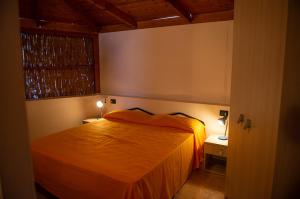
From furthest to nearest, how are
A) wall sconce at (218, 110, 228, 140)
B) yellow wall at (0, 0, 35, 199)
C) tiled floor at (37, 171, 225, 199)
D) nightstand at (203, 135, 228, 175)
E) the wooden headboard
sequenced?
the wooden headboard → wall sconce at (218, 110, 228, 140) → nightstand at (203, 135, 228, 175) → tiled floor at (37, 171, 225, 199) → yellow wall at (0, 0, 35, 199)

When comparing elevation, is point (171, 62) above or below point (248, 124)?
above

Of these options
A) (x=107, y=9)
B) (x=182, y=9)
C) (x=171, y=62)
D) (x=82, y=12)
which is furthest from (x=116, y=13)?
(x=171, y=62)

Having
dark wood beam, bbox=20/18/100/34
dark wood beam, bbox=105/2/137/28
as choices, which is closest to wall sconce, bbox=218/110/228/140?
dark wood beam, bbox=105/2/137/28

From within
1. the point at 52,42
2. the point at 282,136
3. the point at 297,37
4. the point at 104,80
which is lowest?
the point at 282,136

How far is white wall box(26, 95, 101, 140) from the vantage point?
3941mm

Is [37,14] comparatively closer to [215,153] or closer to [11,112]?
[215,153]

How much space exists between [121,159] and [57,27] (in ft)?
10.0

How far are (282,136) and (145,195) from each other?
1291 mm

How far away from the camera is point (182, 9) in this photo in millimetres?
3342

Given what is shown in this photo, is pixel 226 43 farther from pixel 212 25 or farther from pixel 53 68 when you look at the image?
pixel 53 68

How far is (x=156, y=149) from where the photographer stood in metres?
2.62

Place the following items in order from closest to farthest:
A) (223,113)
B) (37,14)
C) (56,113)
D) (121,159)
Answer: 1. (121,159)
2. (223,113)
3. (37,14)
4. (56,113)

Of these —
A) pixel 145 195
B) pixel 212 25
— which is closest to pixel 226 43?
pixel 212 25

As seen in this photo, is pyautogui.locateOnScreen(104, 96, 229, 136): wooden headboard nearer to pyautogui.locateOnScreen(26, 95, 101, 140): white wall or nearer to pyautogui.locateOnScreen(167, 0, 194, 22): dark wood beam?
pyautogui.locateOnScreen(26, 95, 101, 140): white wall
